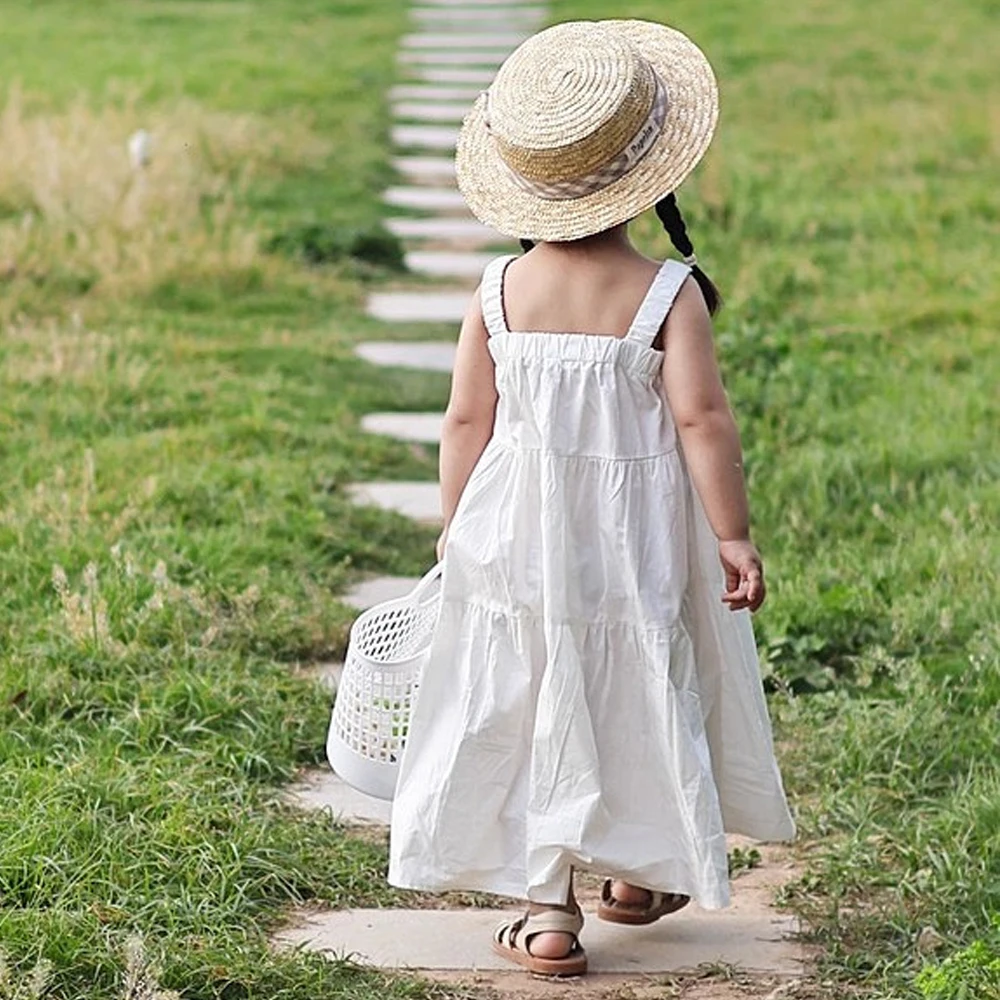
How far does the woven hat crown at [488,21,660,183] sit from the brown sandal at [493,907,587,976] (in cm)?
125

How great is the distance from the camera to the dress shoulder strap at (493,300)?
12.1ft

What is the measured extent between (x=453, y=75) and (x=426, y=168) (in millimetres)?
2954

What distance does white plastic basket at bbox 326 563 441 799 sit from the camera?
12.3ft

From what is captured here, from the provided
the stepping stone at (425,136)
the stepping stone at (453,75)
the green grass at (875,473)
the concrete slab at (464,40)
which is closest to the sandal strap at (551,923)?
the green grass at (875,473)

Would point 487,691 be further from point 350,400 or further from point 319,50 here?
point 319,50

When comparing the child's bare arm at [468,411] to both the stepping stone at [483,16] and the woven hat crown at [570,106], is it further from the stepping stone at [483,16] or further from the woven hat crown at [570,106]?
the stepping stone at [483,16]

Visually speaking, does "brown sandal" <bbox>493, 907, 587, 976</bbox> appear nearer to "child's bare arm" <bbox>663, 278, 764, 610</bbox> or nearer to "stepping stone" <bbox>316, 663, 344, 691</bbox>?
"child's bare arm" <bbox>663, 278, 764, 610</bbox>

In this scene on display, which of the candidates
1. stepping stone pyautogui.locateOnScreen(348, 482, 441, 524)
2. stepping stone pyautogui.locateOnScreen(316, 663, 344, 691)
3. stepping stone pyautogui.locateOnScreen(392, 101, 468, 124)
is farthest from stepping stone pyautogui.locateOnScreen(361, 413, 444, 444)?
stepping stone pyautogui.locateOnScreen(392, 101, 468, 124)

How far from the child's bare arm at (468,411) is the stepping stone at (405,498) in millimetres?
2382

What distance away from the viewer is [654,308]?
3605mm

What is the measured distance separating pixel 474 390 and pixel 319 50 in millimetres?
12695

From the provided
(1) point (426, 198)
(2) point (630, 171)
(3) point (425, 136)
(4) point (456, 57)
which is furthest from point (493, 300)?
(4) point (456, 57)

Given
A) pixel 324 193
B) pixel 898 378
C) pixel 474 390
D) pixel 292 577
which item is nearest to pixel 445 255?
pixel 324 193

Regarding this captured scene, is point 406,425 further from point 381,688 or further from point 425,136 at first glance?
point 425,136
